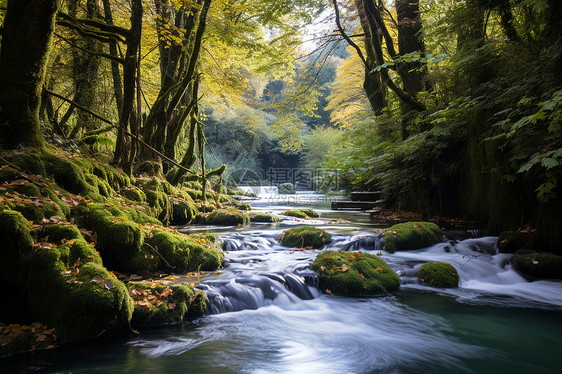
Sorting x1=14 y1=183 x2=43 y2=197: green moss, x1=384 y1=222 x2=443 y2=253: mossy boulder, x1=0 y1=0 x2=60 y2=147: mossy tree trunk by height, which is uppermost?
x1=0 y1=0 x2=60 y2=147: mossy tree trunk

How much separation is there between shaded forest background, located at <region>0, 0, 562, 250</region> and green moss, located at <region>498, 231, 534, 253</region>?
0.71 ft

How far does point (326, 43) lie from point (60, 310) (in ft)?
30.2

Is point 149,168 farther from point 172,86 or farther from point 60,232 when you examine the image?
point 60,232

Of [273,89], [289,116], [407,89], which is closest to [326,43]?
[407,89]

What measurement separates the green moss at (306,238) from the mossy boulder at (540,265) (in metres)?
3.04

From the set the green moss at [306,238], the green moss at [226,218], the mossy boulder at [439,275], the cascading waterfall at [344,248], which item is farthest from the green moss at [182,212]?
the mossy boulder at [439,275]

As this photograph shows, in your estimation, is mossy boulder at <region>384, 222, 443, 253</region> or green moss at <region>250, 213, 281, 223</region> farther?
green moss at <region>250, 213, 281, 223</region>

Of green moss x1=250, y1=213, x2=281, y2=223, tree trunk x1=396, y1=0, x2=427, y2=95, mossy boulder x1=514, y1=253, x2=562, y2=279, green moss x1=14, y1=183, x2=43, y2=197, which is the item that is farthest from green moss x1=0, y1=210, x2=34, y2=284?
tree trunk x1=396, y1=0, x2=427, y2=95

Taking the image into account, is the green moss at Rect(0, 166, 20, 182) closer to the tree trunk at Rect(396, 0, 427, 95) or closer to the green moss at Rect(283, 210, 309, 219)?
Result: the tree trunk at Rect(396, 0, 427, 95)

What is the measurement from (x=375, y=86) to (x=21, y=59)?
959 cm

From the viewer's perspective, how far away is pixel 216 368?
96.5 inches

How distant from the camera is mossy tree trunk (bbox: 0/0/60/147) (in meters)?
3.83

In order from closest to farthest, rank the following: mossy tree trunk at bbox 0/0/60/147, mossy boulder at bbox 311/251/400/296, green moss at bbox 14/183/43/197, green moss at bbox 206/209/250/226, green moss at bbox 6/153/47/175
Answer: green moss at bbox 14/183/43/197 → green moss at bbox 6/153/47/175 → mossy tree trunk at bbox 0/0/60/147 → mossy boulder at bbox 311/251/400/296 → green moss at bbox 206/209/250/226

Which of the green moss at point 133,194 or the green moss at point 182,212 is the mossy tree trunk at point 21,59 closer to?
the green moss at point 133,194
